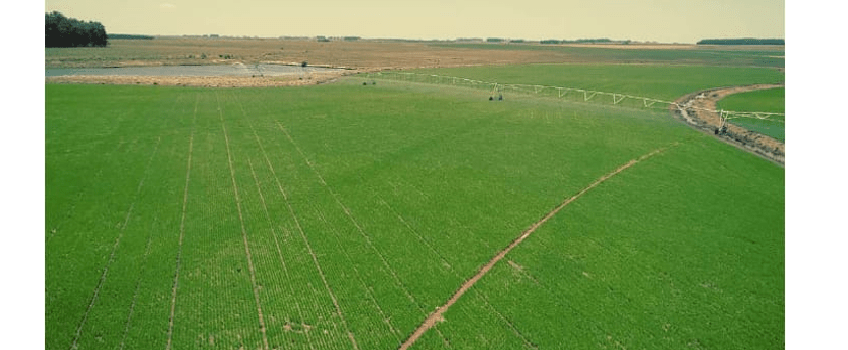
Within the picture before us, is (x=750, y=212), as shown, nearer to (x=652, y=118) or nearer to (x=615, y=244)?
(x=615, y=244)

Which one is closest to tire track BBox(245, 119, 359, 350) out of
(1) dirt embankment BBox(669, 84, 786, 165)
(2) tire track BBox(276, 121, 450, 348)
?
(2) tire track BBox(276, 121, 450, 348)

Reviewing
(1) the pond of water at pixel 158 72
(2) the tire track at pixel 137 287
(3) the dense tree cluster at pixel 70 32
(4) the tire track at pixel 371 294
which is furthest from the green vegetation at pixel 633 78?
(3) the dense tree cluster at pixel 70 32

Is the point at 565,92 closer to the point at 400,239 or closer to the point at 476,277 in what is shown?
the point at 400,239

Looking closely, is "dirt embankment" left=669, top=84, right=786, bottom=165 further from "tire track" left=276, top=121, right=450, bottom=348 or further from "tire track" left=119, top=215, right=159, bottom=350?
"tire track" left=119, top=215, right=159, bottom=350

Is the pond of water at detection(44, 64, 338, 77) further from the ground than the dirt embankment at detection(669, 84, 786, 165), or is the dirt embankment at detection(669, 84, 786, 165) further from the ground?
the pond of water at detection(44, 64, 338, 77)

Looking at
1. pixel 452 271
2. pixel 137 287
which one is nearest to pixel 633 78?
pixel 452 271

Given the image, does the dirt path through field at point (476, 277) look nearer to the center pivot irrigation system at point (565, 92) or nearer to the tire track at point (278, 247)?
the tire track at point (278, 247)
